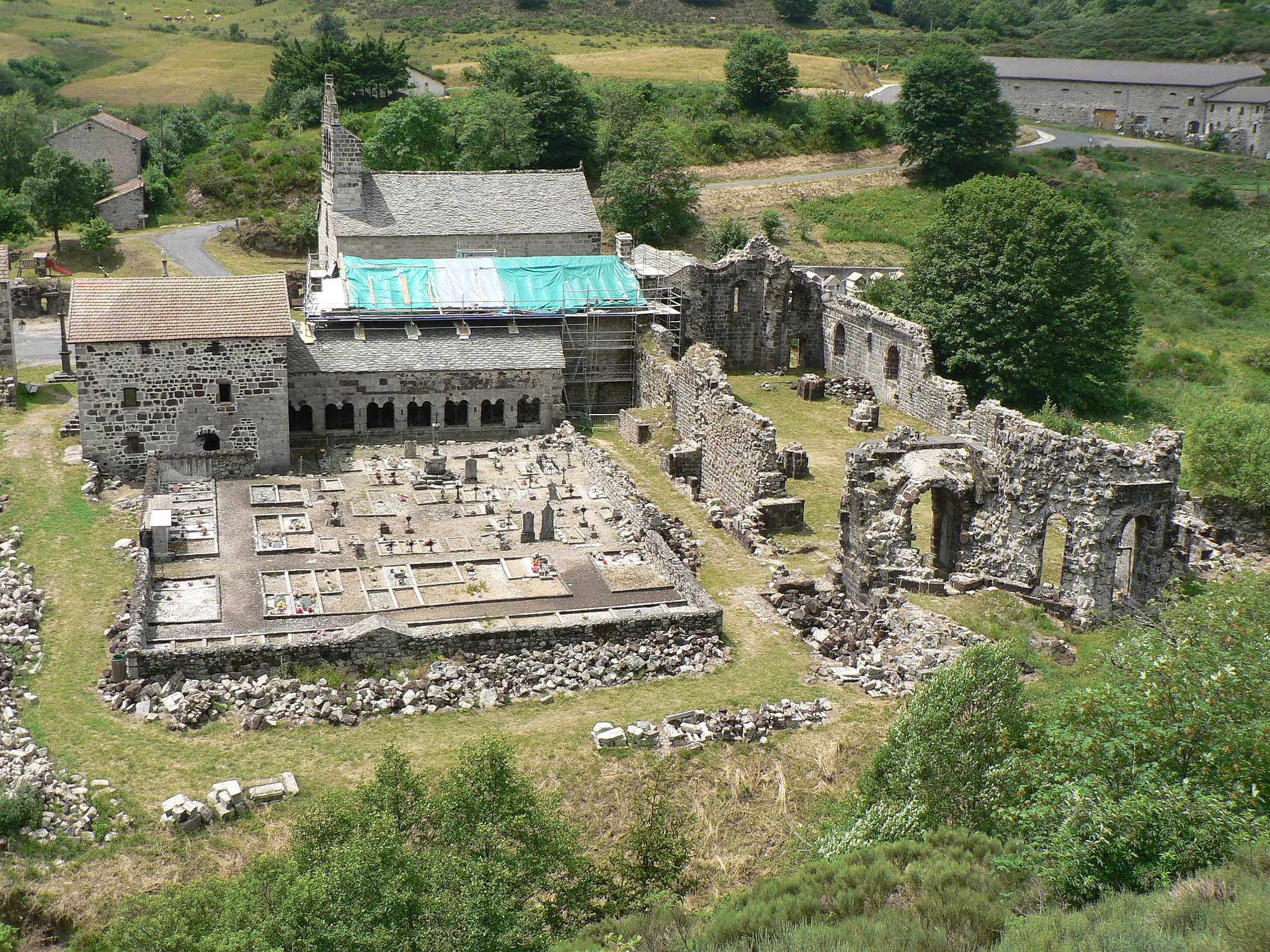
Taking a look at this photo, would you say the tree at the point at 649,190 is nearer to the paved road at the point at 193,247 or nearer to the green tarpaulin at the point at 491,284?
the green tarpaulin at the point at 491,284

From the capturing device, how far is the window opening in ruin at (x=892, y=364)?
54.0m

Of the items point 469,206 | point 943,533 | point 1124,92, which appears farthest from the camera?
point 1124,92

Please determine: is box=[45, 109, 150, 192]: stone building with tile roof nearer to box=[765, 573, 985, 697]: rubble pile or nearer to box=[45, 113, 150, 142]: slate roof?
box=[45, 113, 150, 142]: slate roof

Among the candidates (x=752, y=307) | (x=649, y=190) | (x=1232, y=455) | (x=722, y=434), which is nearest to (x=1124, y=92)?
(x=649, y=190)

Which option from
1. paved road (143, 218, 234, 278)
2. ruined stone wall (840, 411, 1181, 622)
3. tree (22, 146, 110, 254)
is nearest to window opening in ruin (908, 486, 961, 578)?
ruined stone wall (840, 411, 1181, 622)

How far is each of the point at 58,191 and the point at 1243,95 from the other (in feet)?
290

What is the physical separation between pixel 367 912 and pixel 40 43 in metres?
131

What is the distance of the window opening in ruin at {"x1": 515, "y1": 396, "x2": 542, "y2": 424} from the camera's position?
4906 cm

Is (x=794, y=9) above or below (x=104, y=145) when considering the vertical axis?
above

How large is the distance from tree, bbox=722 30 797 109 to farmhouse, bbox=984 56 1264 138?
1353 inches

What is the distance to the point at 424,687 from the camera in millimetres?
29125

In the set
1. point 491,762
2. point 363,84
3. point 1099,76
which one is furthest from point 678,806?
point 1099,76

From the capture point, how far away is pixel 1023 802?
21.0m

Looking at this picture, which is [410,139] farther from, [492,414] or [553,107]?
[492,414]
